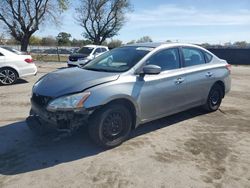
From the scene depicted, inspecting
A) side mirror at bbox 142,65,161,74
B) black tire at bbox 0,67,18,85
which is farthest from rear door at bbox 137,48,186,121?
black tire at bbox 0,67,18,85

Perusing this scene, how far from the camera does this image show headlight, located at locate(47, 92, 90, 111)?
14.3ft

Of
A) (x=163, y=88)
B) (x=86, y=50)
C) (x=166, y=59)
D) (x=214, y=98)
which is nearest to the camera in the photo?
(x=163, y=88)

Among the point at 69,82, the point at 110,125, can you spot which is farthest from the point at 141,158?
the point at 69,82

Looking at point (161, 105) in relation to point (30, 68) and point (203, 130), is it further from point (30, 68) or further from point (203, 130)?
point (30, 68)

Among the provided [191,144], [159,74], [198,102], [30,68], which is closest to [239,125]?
[198,102]

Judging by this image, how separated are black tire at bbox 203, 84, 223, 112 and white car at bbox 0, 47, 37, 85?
6883 millimetres

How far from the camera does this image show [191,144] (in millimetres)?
5105

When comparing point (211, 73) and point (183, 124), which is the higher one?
point (211, 73)

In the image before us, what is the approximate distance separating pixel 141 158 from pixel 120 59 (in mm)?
1960

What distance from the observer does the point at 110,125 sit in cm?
476

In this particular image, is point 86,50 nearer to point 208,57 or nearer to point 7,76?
point 7,76

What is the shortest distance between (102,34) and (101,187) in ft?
155

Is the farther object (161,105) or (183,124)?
(183,124)

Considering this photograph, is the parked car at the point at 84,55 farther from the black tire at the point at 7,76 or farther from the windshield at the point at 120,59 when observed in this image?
the windshield at the point at 120,59
